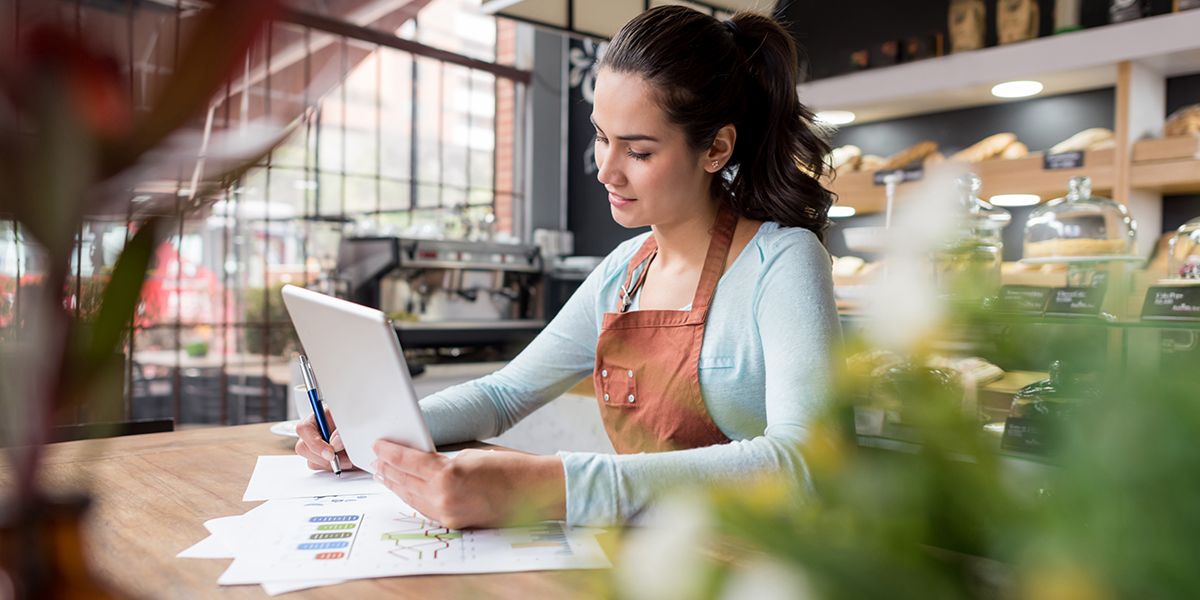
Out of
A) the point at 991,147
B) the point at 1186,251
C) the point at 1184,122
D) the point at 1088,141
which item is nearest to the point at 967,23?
the point at 991,147

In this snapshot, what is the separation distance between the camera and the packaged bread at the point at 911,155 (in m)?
3.49

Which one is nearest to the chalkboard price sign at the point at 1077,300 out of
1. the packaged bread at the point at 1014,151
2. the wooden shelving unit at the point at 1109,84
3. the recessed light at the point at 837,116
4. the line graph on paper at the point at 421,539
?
the line graph on paper at the point at 421,539

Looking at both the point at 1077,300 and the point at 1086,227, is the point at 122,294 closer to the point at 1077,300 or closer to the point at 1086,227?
the point at 1077,300

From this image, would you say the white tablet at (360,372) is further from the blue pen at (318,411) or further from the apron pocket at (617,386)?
the apron pocket at (617,386)

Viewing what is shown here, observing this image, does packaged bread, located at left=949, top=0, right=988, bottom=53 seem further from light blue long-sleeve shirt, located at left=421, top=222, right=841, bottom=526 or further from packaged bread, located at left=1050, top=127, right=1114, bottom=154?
light blue long-sleeve shirt, located at left=421, top=222, right=841, bottom=526

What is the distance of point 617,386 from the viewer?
126cm

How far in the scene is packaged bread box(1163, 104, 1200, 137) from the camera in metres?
2.67

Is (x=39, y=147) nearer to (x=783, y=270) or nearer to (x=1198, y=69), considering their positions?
(x=783, y=270)

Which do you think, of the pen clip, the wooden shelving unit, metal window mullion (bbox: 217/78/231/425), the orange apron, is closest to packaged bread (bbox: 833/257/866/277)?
the wooden shelving unit

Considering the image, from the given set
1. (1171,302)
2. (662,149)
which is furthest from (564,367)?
(1171,302)

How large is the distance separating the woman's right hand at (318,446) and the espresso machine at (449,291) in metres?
2.76

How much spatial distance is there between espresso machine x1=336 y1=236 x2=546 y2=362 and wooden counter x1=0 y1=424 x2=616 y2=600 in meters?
2.64

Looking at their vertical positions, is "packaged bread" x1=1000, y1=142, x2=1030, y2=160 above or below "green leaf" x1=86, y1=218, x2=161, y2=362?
above

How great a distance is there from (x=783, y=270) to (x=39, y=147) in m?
1.02
